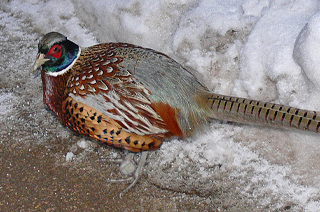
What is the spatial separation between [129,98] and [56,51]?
0.61 m

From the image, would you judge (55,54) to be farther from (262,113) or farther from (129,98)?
(262,113)

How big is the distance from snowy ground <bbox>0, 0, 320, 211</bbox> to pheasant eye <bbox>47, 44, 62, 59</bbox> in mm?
746

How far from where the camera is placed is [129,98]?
86.8 inches

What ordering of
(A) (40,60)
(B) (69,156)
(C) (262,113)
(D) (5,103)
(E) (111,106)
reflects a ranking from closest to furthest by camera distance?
(C) (262,113), (E) (111,106), (A) (40,60), (B) (69,156), (D) (5,103)

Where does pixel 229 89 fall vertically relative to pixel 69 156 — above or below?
above

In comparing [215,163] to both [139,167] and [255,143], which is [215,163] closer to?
[255,143]

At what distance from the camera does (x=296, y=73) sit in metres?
2.37

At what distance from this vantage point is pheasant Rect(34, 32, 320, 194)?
220cm

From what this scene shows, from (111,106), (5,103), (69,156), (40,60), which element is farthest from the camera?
(5,103)

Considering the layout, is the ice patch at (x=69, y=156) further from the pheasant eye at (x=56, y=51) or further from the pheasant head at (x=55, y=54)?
the pheasant eye at (x=56, y=51)

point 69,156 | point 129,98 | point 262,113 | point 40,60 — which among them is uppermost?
point 262,113

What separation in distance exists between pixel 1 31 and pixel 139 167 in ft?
7.60

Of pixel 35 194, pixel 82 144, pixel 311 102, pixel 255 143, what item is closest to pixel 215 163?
pixel 255 143

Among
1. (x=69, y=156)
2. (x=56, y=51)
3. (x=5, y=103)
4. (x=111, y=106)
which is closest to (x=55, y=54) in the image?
(x=56, y=51)
